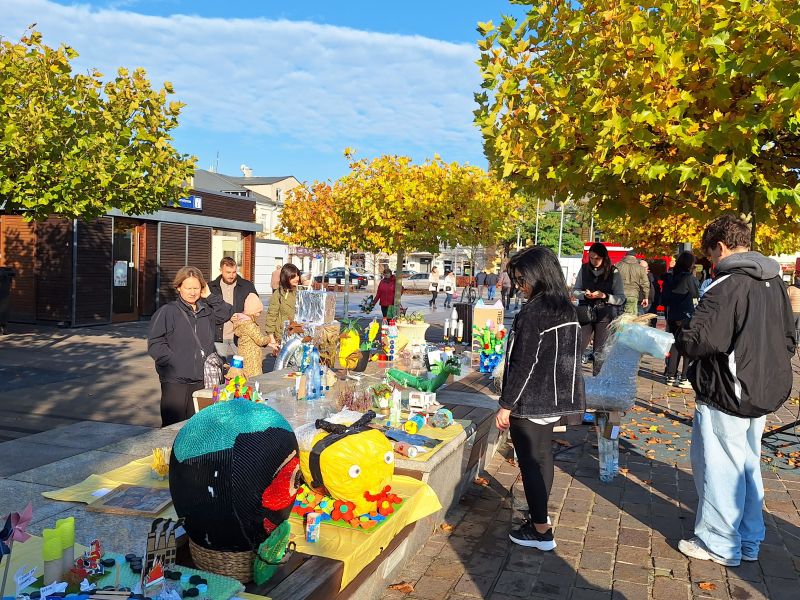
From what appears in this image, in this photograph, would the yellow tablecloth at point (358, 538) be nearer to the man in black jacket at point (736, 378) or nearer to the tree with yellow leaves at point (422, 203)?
the man in black jacket at point (736, 378)

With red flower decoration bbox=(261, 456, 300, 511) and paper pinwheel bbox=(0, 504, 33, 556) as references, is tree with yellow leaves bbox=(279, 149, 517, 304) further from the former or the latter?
paper pinwheel bbox=(0, 504, 33, 556)

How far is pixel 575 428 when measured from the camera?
7.63m

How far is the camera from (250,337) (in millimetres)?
7434

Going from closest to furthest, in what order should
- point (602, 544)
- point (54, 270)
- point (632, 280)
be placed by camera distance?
point (602, 544) < point (632, 280) < point (54, 270)

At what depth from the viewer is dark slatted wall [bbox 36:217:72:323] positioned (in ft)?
56.4

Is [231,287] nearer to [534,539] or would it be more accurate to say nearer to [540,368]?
[540,368]

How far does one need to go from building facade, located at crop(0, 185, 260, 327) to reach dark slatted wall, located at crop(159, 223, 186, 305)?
3 centimetres

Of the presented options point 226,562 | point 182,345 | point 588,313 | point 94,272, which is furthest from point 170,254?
point 226,562

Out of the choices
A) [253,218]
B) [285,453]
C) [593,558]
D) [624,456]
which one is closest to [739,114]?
[624,456]

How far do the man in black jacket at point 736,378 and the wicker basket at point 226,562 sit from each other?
2.86 meters

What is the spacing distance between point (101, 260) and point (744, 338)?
17.5 meters

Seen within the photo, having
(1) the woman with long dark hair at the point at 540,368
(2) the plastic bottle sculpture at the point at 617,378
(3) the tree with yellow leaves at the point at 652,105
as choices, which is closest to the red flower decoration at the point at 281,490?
(1) the woman with long dark hair at the point at 540,368

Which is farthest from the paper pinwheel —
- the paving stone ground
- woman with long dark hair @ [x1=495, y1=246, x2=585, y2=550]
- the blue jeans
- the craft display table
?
the blue jeans

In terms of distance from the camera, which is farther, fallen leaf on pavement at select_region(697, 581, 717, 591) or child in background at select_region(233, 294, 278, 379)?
child in background at select_region(233, 294, 278, 379)
